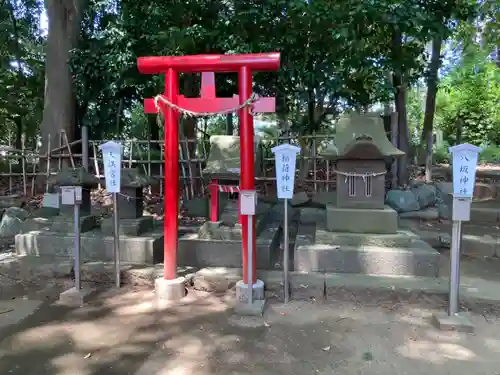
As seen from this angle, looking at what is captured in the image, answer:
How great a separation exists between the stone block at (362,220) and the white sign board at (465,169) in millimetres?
1402

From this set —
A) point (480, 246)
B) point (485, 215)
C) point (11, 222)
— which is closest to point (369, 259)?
point (480, 246)

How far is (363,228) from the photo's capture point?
201 inches

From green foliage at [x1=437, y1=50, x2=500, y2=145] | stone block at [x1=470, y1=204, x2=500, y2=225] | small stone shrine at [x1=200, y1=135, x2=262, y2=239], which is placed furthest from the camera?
green foliage at [x1=437, y1=50, x2=500, y2=145]

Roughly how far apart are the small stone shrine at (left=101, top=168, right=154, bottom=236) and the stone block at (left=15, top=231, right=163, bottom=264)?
0.14 meters

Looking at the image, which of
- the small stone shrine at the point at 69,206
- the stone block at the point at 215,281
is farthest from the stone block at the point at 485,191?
the small stone shrine at the point at 69,206

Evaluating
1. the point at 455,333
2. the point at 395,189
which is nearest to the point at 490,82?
the point at 395,189

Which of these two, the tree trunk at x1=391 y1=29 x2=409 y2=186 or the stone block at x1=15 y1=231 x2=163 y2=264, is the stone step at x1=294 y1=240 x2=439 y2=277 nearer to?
the stone block at x1=15 y1=231 x2=163 y2=264

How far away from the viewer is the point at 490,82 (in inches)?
555

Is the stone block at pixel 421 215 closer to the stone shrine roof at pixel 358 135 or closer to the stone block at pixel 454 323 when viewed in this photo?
the stone shrine roof at pixel 358 135

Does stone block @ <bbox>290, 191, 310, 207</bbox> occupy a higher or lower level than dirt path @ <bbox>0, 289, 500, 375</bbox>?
higher

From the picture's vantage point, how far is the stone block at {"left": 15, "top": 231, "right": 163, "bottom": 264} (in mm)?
5242

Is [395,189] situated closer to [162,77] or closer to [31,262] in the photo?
[162,77]

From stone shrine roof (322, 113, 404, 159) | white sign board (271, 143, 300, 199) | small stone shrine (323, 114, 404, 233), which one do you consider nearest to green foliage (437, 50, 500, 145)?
stone shrine roof (322, 113, 404, 159)

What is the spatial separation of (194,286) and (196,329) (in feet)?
3.44
